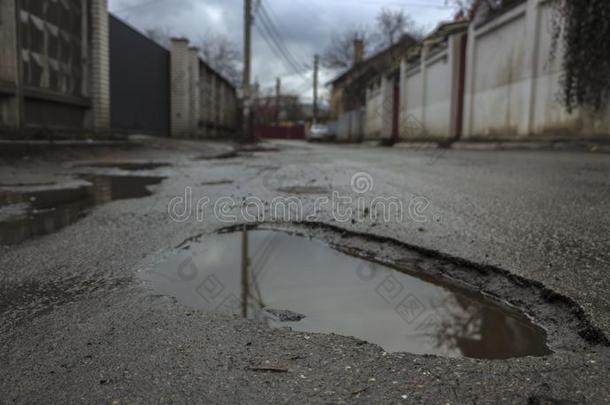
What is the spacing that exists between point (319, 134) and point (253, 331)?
136 feet

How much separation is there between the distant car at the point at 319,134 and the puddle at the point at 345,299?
3993cm

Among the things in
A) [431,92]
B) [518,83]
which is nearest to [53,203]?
[518,83]

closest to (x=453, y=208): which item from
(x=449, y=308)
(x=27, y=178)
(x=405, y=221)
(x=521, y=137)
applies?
(x=405, y=221)

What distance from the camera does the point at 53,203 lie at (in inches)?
180

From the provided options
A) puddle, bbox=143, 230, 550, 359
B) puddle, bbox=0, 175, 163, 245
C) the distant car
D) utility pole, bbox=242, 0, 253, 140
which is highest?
utility pole, bbox=242, 0, 253, 140

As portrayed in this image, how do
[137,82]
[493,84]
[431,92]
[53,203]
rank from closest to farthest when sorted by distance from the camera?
1. [53,203]
2. [493,84]
3. [137,82]
4. [431,92]

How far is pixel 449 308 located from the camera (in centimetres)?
211

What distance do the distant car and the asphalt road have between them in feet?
128

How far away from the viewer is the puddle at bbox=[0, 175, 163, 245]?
348 cm

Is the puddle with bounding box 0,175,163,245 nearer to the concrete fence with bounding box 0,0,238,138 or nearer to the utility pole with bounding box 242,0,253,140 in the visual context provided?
the concrete fence with bounding box 0,0,238,138

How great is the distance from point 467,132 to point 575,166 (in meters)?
9.08

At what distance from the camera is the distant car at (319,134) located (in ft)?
140

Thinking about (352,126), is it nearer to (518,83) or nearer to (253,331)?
(518,83)

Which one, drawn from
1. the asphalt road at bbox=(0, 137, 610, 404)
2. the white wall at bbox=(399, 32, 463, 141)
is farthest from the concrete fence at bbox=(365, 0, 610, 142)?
the asphalt road at bbox=(0, 137, 610, 404)
